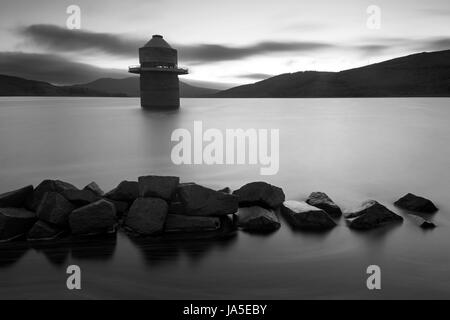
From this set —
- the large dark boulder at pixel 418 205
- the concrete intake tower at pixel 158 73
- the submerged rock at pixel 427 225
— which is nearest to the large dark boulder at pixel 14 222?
the submerged rock at pixel 427 225

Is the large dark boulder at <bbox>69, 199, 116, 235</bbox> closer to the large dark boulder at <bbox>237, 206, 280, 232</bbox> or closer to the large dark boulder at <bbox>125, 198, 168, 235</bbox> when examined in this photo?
the large dark boulder at <bbox>125, 198, 168, 235</bbox>

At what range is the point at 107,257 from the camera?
5.79 metres

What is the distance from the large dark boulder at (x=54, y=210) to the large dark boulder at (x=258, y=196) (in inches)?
157

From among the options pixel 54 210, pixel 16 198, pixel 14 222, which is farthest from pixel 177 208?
pixel 16 198

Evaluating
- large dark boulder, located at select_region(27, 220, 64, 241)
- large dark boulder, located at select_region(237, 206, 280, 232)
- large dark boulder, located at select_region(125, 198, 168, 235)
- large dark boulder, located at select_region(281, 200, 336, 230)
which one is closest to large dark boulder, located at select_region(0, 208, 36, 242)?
large dark boulder, located at select_region(27, 220, 64, 241)

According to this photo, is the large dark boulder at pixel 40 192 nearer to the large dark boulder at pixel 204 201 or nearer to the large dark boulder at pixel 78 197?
the large dark boulder at pixel 78 197

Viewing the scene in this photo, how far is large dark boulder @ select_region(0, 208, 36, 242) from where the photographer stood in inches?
243

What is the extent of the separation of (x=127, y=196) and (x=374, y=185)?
9661 millimetres

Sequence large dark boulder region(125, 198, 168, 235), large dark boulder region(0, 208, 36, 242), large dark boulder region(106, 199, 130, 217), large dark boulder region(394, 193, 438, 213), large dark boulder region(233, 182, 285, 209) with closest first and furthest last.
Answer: large dark boulder region(0, 208, 36, 242)
large dark boulder region(125, 198, 168, 235)
large dark boulder region(106, 199, 130, 217)
large dark boulder region(233, 182, 285, 209)
large dark boulder region(394, 193, 438, 213)

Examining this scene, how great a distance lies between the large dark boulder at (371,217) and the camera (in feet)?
23.4

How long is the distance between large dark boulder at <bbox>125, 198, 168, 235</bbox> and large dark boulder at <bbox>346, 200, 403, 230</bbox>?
437cm

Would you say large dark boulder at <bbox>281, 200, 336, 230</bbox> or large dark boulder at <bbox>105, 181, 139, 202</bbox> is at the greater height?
large dark boulder at <bbox>105, 181, 139, 202</bbox>
